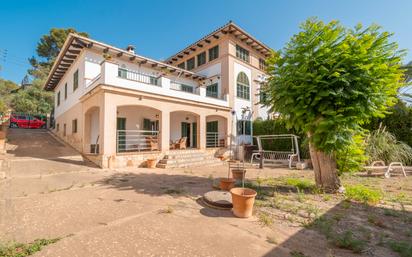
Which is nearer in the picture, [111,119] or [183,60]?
[111,119]

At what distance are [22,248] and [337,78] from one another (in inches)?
257

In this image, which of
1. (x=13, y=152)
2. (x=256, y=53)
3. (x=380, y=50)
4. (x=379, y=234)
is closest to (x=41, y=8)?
(x=13, y=152)

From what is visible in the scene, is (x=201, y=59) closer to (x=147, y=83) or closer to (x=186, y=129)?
(x=186, y=129)

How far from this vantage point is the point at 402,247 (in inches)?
104

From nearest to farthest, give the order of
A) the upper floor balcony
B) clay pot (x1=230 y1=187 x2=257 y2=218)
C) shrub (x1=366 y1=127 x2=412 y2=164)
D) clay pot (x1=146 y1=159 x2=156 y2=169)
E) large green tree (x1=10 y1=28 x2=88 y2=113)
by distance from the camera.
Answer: clay pot (x1=230 y1=187 x2=257 y2=218) < shrub (x1=366 y1=127 x2=412 y2=164) < the upper floor balcony < clay pot (x1=146 y1=159 x2=156 y2=169) < large green tree (x1=10 y1=28 x2=88 y2=113)

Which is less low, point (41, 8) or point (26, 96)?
point (41, 8)

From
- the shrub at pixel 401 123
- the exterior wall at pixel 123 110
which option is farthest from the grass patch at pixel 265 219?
the shrub at pixel 401 123

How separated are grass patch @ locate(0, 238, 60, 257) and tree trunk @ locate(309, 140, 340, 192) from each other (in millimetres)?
6097

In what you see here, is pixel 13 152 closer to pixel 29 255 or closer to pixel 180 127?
pixel 180 127

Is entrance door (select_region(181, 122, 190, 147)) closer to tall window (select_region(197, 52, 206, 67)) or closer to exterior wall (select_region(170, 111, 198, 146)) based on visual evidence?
exterior wall (select_region(170, 111, 198, 146))

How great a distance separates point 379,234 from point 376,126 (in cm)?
988

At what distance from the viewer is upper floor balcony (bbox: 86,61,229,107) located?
933 centimetres

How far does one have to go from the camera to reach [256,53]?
1900 cm

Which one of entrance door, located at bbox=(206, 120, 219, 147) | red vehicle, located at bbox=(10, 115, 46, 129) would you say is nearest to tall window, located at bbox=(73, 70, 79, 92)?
entrance door, located at bbox=(206, 120, 219, 147)
